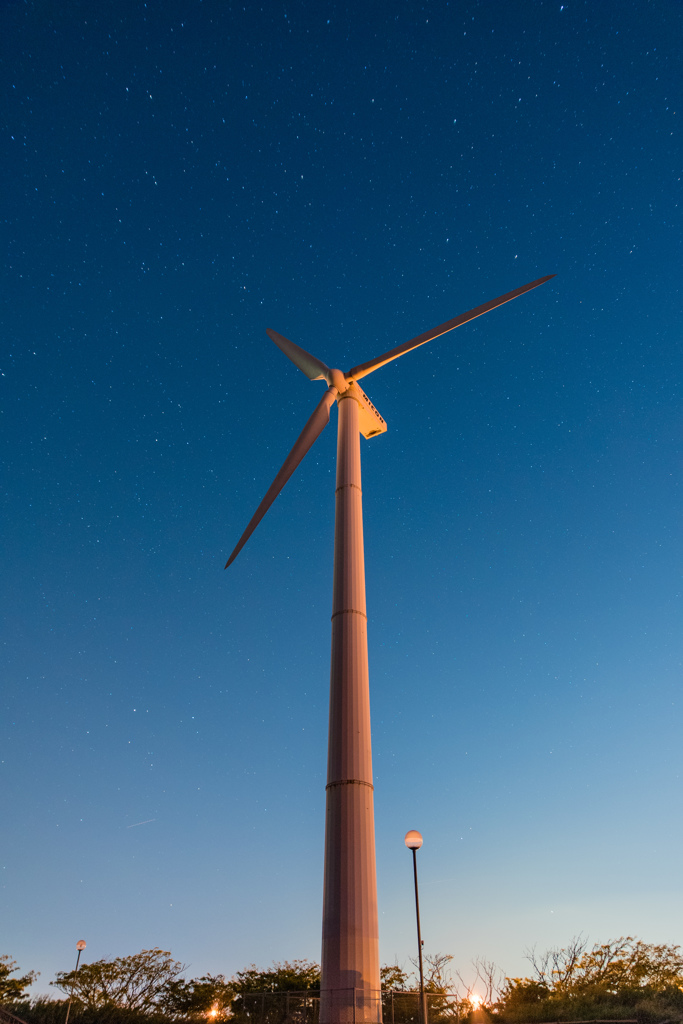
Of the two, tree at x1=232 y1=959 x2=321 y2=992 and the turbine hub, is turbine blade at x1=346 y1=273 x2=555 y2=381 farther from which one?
tree at x1=232 y1=959 x2=321 y2=992

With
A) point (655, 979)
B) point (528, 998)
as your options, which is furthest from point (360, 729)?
point (655, 979)

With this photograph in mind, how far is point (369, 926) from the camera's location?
13570 mm

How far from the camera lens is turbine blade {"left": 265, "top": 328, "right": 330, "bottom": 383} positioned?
27.4 m

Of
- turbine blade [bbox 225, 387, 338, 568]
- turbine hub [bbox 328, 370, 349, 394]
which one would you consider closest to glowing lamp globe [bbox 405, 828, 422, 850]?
turbine blade [bbox 225, 387, 338, 568]

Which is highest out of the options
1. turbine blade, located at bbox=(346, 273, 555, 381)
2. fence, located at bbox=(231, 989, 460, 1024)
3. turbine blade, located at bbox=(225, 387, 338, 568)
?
turbine blade, located at bbox=(346, 273, 555, 381)

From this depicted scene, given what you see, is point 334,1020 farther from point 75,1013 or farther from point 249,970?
point 249,970

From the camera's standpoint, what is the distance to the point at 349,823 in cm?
1441

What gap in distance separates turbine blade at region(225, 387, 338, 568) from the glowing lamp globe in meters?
9.35

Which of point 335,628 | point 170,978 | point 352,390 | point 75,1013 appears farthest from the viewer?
point 170,978

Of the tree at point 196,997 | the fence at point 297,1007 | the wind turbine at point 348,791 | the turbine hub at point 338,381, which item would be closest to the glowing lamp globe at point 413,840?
the fence at point 297,1007

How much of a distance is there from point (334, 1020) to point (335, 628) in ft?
26.0

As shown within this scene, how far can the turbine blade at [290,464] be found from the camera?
870 inches

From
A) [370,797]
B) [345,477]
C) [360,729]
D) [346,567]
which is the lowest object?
[370,797]

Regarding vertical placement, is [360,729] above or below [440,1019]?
above
